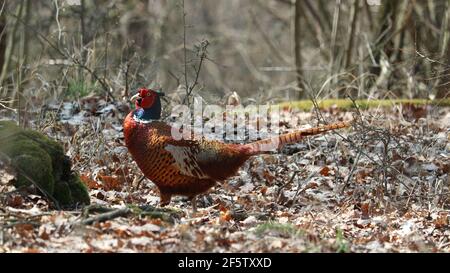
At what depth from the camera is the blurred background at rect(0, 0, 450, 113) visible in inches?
372

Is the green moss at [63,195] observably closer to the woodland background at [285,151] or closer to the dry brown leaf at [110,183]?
the woodland background at [285,151]

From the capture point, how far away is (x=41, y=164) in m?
5.94

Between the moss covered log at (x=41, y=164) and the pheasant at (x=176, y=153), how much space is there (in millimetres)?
565

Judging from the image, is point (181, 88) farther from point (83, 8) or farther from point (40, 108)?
point (83, 8)

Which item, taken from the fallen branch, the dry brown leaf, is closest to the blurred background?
the dry brown leaf

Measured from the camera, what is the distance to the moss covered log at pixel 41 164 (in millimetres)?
5902

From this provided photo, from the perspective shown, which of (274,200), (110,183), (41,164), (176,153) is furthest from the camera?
(110,183)

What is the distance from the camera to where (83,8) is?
11.1 m

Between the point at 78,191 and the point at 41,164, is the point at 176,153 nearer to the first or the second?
the point at 78,191

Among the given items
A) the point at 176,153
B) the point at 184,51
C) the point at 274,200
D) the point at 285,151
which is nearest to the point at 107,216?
the point at 176,153

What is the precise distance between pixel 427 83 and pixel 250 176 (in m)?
4.41

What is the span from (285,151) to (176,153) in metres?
2.25

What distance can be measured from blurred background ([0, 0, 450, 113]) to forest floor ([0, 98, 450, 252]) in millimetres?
535
